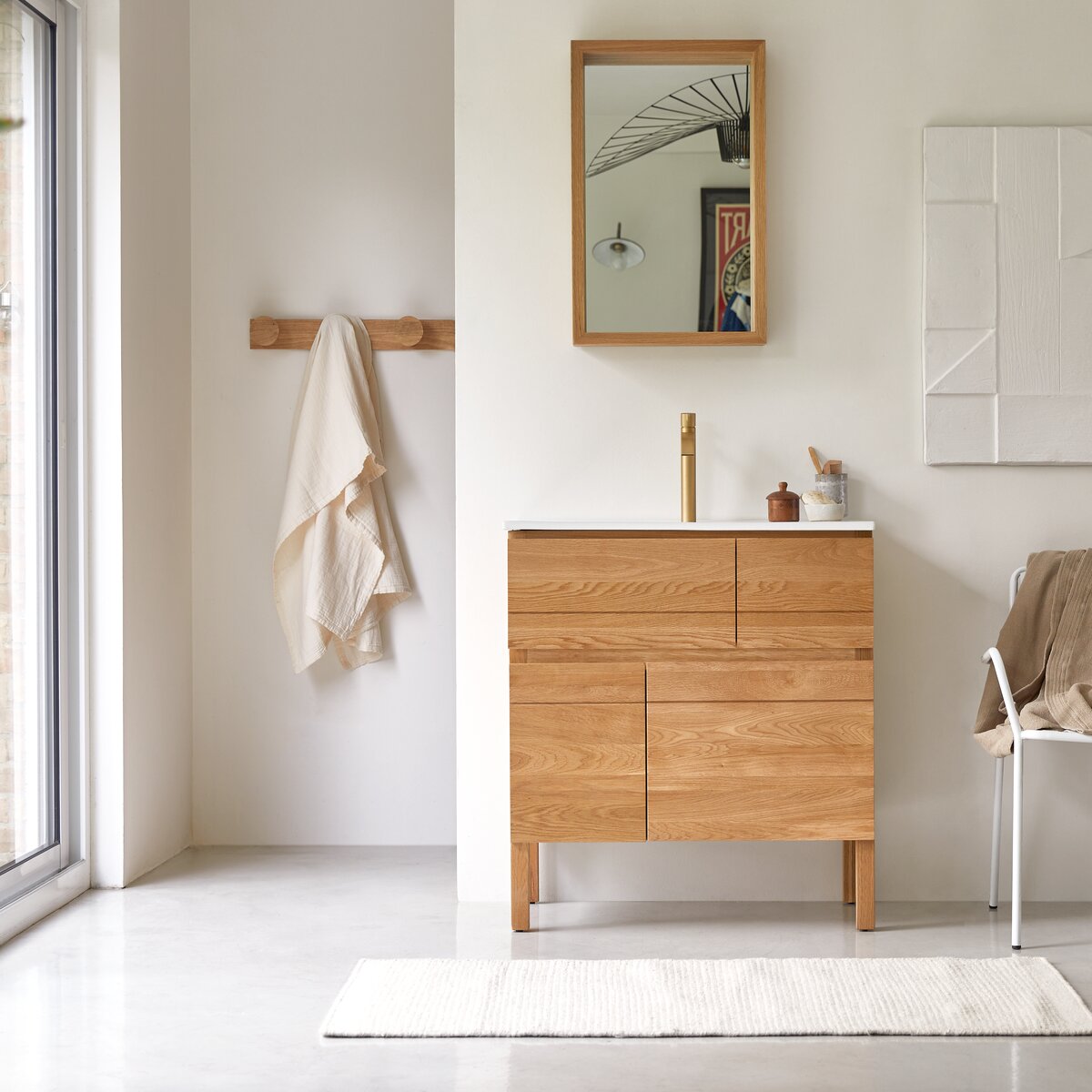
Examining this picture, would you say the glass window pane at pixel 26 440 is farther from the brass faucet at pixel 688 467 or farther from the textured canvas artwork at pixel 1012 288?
the textured canvas artwork at pixel 1012 288

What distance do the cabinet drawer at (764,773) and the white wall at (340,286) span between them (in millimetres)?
1052

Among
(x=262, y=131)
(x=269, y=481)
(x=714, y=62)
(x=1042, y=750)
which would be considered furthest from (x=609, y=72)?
(x=1042, y=750)

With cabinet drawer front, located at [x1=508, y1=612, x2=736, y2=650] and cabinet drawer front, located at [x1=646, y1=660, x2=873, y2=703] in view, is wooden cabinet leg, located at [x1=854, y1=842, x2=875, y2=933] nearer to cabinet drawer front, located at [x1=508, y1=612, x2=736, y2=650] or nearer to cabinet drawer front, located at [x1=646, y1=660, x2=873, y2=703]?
cabinet drawer front, located at [x1=646, y1=660, x2=873, y2=703]

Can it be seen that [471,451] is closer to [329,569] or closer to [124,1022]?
[329,569]

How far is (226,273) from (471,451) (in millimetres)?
1090

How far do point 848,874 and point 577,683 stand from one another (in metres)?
0.87

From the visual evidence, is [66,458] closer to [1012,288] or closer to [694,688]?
[694,688]

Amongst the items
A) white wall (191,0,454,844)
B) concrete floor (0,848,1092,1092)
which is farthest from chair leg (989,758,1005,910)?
white wall (191,0,454,844)

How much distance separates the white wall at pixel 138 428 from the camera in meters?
2.97

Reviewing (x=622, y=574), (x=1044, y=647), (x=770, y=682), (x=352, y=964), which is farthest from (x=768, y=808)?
(x=352, y=964)

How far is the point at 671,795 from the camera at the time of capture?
2.56m

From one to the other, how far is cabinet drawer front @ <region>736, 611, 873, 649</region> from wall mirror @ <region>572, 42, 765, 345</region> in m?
0.69

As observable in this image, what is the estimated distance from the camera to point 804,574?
8.45 feet

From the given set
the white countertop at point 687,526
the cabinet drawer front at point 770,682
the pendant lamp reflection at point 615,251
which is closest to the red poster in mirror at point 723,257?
the pendant lamp reflection at point 615,251
